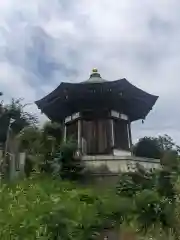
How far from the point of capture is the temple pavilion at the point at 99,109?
13484 millimetres

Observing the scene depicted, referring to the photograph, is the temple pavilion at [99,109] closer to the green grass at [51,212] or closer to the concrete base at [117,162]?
the concrete base at [117,162]

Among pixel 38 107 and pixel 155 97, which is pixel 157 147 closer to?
pixel 155 97

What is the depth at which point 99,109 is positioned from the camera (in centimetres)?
1409

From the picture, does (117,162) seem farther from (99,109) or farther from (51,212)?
(51,212)

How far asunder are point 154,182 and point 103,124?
4562 mm

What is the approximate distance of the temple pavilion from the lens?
13484 mm

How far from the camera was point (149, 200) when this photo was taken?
8.49m

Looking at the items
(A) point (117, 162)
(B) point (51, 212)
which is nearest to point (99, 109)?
(A) point (117, 162)

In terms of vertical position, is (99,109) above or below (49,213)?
above

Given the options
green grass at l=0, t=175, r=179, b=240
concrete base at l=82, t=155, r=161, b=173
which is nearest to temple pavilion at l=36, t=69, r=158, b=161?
concrete base at l=82, t=155, r=161, b=173

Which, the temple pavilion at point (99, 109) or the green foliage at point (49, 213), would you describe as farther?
the temple pavilion at point (99, 109)

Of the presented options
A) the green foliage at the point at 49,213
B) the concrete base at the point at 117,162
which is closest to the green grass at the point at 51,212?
the green foliage at the point at 49,213

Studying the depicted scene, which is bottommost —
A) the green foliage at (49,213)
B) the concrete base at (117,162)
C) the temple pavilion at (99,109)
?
the green foliage at (49,213)

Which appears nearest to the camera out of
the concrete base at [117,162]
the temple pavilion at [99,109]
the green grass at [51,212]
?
the green grass at [51,212]
